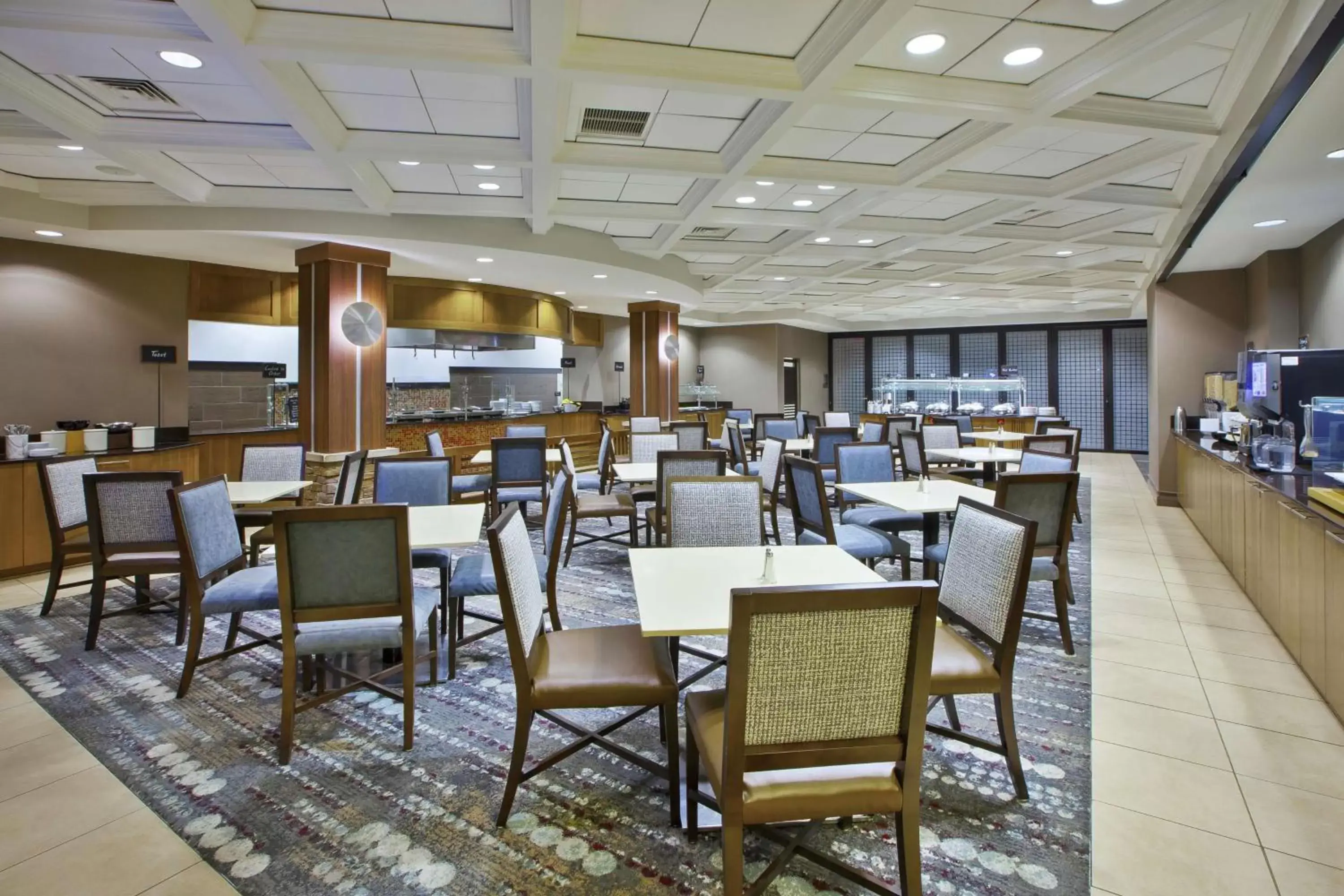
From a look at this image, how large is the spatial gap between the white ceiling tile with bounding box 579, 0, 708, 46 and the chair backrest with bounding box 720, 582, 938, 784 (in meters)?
2.60

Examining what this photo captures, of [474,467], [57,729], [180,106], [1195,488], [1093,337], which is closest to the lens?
[57,729]

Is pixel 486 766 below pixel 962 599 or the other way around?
below

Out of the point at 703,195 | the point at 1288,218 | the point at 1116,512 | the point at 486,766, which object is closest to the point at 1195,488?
the point at 1116,512

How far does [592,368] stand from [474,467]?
5013mm

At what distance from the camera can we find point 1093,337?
47.1 feet

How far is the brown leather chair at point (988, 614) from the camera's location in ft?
6.85

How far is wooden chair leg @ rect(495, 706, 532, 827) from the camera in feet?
6.70

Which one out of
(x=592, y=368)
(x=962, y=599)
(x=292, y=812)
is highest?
(x=592, y=368)

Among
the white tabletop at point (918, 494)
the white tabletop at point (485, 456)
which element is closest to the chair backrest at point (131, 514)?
the white tabletop at point (918, 494)

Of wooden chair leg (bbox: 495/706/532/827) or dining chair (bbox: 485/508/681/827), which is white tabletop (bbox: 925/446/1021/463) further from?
wooden chair leg (bbox: 495/706/532/827)

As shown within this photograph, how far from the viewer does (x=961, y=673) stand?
208 centimetres

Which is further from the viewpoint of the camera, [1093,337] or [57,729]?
[1093,337]

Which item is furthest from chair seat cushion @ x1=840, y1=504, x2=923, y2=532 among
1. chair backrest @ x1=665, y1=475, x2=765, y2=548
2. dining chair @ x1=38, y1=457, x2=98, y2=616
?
dining chair @ x1=38, y1=457, x2=98, y2=616

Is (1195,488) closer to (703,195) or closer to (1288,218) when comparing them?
(1288,218)
